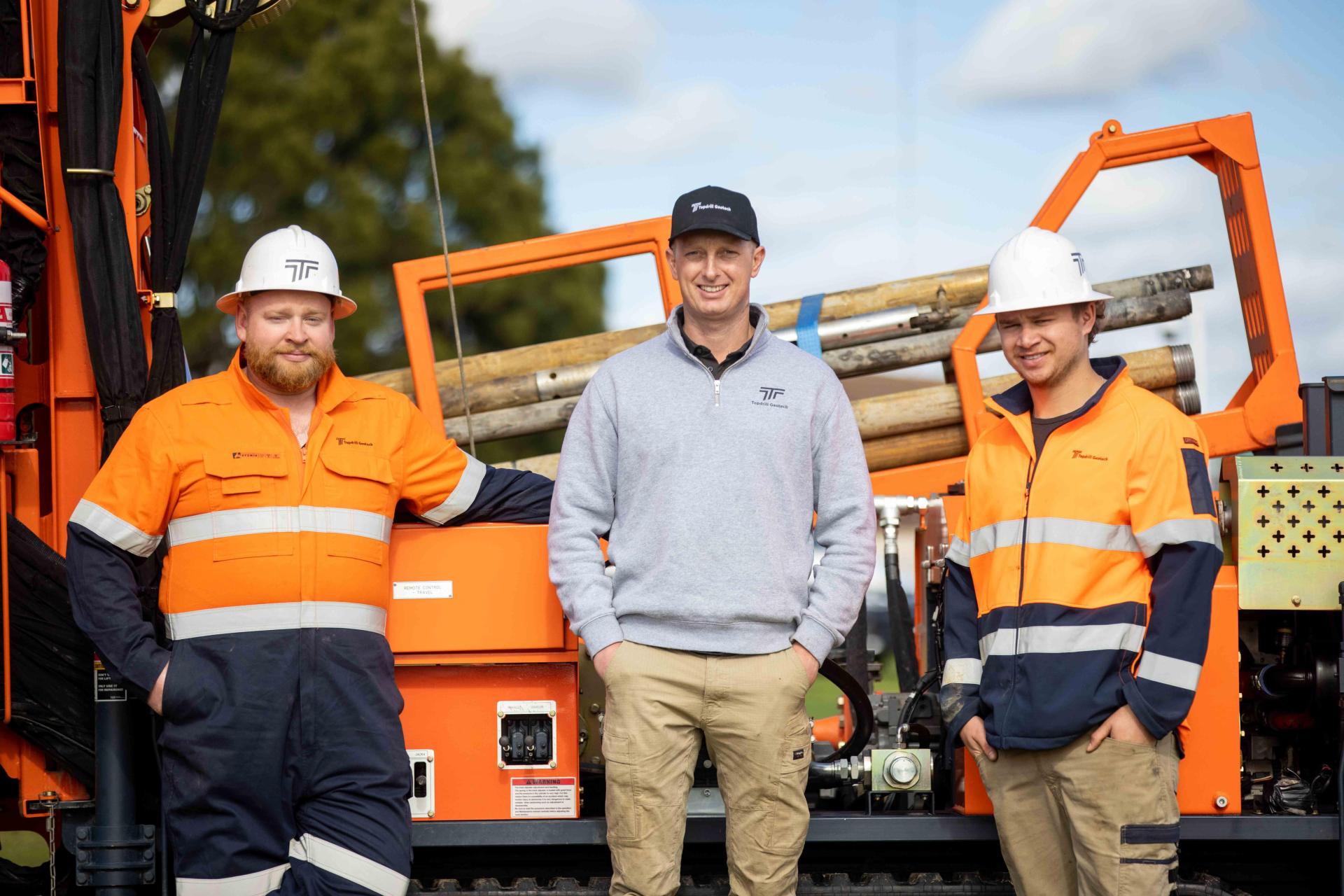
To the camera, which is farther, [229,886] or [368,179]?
[368,179]

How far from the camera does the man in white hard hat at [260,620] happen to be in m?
3.56

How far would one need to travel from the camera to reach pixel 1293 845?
176 inches

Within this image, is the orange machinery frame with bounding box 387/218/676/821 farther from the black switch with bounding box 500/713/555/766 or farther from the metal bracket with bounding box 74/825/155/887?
the metal bracket with bounding box 74/825/155/887

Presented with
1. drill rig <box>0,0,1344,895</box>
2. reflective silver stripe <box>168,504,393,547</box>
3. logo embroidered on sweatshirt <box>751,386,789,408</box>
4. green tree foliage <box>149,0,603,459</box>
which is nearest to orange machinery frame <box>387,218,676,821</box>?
drill rig <box>0,0,1344,895</box>

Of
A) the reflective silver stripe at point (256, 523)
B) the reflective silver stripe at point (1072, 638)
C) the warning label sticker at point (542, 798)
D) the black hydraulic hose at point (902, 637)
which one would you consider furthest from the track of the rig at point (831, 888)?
the reflective silver stripe at point (256, 523)

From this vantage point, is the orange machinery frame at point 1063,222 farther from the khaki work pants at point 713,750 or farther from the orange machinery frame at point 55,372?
the khaki work pants at point 713,750

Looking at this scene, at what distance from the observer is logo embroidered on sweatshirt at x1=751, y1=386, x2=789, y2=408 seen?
3.57 m

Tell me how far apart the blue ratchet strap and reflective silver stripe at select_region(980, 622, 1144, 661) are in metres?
2.01

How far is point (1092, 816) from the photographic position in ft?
11.5

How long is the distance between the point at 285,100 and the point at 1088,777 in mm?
16637

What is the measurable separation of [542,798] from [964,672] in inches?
52.6

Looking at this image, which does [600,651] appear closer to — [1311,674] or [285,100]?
[1311,674]

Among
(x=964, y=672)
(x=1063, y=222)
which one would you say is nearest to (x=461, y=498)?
(x=964, y=672)

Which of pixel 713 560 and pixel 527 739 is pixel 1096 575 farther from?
pixel 527 739
